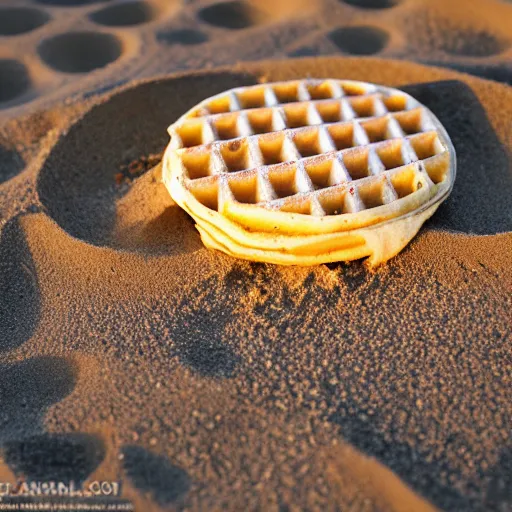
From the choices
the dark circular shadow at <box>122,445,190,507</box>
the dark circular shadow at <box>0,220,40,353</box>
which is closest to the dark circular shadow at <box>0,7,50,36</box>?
the dark circular shadow at <box>0,220,40,353</box>

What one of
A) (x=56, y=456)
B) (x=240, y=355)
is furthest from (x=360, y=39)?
(x=56, y=456)

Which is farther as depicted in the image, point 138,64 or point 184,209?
point 138,64

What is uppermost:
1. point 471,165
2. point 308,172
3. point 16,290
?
point 308,172

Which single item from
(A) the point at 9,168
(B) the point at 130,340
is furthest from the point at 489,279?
(A) the point at 9,168

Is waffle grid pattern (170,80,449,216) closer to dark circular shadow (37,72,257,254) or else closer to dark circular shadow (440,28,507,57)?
dark circular shadow (37,72,257,254)

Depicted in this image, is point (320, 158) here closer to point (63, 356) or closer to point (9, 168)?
point (63, 356)

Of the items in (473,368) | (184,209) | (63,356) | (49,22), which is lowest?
(473,368)

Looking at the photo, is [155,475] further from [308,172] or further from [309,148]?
[309,148]
